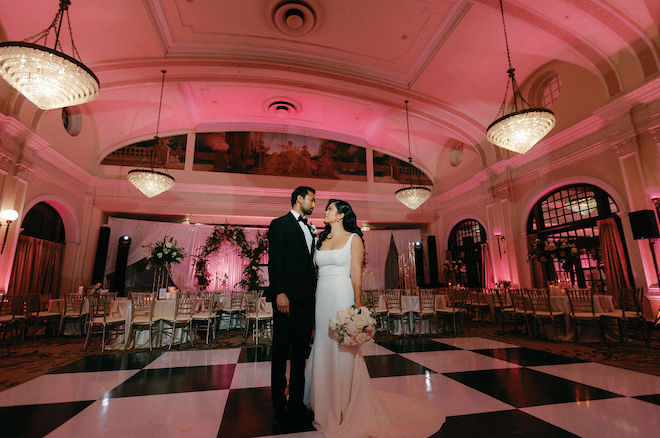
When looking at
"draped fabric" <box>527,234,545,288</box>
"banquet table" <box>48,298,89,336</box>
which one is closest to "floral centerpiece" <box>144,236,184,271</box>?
"banquet table" <box>48,298,89,336</box>

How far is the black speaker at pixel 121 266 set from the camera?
9.85 m

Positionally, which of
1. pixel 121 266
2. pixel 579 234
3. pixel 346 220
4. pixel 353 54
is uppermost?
pixel 353 54

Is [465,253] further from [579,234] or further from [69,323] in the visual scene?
[69,323]

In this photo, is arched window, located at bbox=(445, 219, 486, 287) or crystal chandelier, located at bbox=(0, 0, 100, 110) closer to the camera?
crystal chandelier, located at bbox=(0, 0, 100, 110)

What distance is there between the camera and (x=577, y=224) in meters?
7.25

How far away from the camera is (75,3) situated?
17.6 feet

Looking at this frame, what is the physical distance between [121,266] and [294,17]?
29.6 ft

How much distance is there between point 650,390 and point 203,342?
561cm

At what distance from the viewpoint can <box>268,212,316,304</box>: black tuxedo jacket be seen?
194cm

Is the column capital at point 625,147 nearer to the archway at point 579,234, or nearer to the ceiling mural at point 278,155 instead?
the archway at point 579,234

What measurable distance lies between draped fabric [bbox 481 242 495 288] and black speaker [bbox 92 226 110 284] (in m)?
11.7

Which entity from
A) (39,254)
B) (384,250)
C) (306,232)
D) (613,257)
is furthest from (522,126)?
(39,254)

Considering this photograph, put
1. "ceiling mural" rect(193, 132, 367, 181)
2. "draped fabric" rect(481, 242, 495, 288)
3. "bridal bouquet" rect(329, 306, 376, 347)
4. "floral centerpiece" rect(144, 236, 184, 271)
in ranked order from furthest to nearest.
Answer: "ceiling mural" rect(193, 132, 367, 181), "draped fabric" rect(481, 242, 495, 288), "floral centerpiece" rect(144, 236, 184, 271), "bridal bouquet" rect(329, 306, 376, 347)

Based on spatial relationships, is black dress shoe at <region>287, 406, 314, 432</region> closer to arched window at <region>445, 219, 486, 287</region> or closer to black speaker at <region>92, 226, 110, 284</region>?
arched window at <region>445, 219, 486, 287</region>
